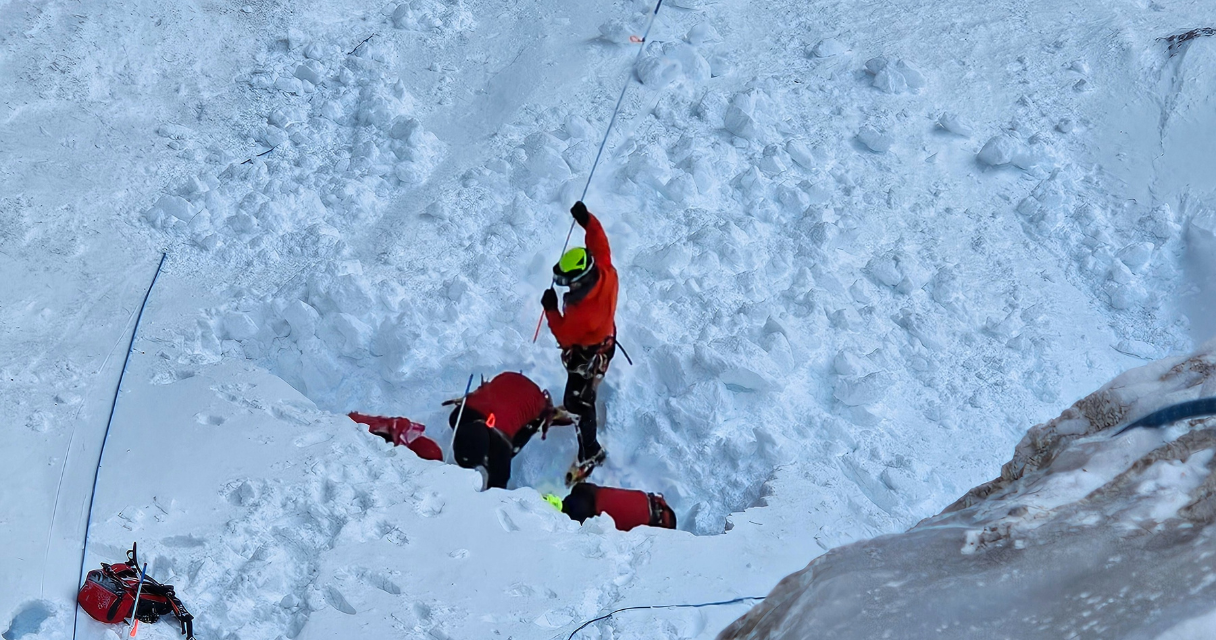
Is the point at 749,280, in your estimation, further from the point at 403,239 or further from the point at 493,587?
the point at 493,587

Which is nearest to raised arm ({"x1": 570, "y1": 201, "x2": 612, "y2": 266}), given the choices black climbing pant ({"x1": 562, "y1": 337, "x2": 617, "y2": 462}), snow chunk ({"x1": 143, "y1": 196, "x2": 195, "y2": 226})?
black climbing pant ({"x1": 562, "y1": 337, "x2": 617, "y2": 462})

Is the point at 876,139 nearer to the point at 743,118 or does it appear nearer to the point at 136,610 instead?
the point at 743,118

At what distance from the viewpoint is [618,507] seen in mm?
4363

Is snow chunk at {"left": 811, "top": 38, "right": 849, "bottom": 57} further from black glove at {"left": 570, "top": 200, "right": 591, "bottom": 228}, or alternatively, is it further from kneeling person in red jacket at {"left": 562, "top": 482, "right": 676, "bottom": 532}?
kneeling person in red jacket at {"left": 562, "top": 482, "right": 676, "bottom": 532}

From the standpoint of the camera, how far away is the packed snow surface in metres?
3.99

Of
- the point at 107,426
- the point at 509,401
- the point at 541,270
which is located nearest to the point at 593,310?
the point at 509,401

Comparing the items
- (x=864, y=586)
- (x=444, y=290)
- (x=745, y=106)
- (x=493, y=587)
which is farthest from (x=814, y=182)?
(x=864, y=586)

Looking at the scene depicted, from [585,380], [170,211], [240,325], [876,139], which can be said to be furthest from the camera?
[876,139]

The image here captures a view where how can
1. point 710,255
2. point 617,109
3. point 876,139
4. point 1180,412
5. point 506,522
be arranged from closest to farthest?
→ 1. point 1180,412
2. point 506,522
3. point 710,255
4. point 876,139
5. point 617,109

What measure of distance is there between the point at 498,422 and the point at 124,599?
67.0 inches

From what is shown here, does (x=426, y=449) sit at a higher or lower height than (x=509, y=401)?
lower

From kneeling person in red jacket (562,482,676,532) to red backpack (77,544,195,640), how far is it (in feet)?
5.34

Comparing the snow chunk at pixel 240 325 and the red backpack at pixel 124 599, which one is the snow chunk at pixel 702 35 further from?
the red backpack at pixel 124 599

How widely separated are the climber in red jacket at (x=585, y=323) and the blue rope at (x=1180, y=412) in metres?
2.61
